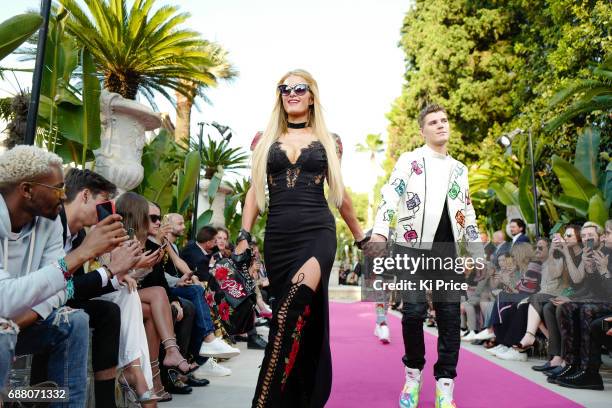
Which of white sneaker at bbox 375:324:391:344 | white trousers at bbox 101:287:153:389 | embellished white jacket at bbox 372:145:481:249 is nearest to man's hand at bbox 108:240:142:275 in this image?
white trousers at bbox 101:287:153:389

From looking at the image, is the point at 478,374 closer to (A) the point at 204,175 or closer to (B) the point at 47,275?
(B) the point at 47,275

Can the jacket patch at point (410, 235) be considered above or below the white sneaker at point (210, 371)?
above

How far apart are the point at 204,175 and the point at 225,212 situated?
12.9 ft

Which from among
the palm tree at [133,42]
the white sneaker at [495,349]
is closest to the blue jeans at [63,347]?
the white sneaker at [495,349]

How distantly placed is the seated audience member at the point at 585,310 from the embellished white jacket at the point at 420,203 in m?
1.74

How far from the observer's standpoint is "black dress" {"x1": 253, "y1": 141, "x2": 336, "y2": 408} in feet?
9.86

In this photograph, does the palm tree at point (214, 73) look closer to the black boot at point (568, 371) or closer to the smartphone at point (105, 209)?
the black boot at point (568, 371)

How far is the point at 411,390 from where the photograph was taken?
407cm

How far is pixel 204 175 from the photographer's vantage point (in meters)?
19.7

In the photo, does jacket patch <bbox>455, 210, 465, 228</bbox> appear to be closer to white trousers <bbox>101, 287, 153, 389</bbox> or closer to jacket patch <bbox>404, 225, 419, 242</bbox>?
jacket patch <bbox>404, 225, 419, 242</bbox>

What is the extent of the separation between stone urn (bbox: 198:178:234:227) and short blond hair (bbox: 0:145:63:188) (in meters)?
13.3

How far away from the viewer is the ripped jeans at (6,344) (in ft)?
7.24

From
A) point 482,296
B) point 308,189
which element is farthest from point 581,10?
point 308,189

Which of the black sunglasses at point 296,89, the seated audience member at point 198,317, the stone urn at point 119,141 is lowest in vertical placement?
the seated audience member at point 198,317
